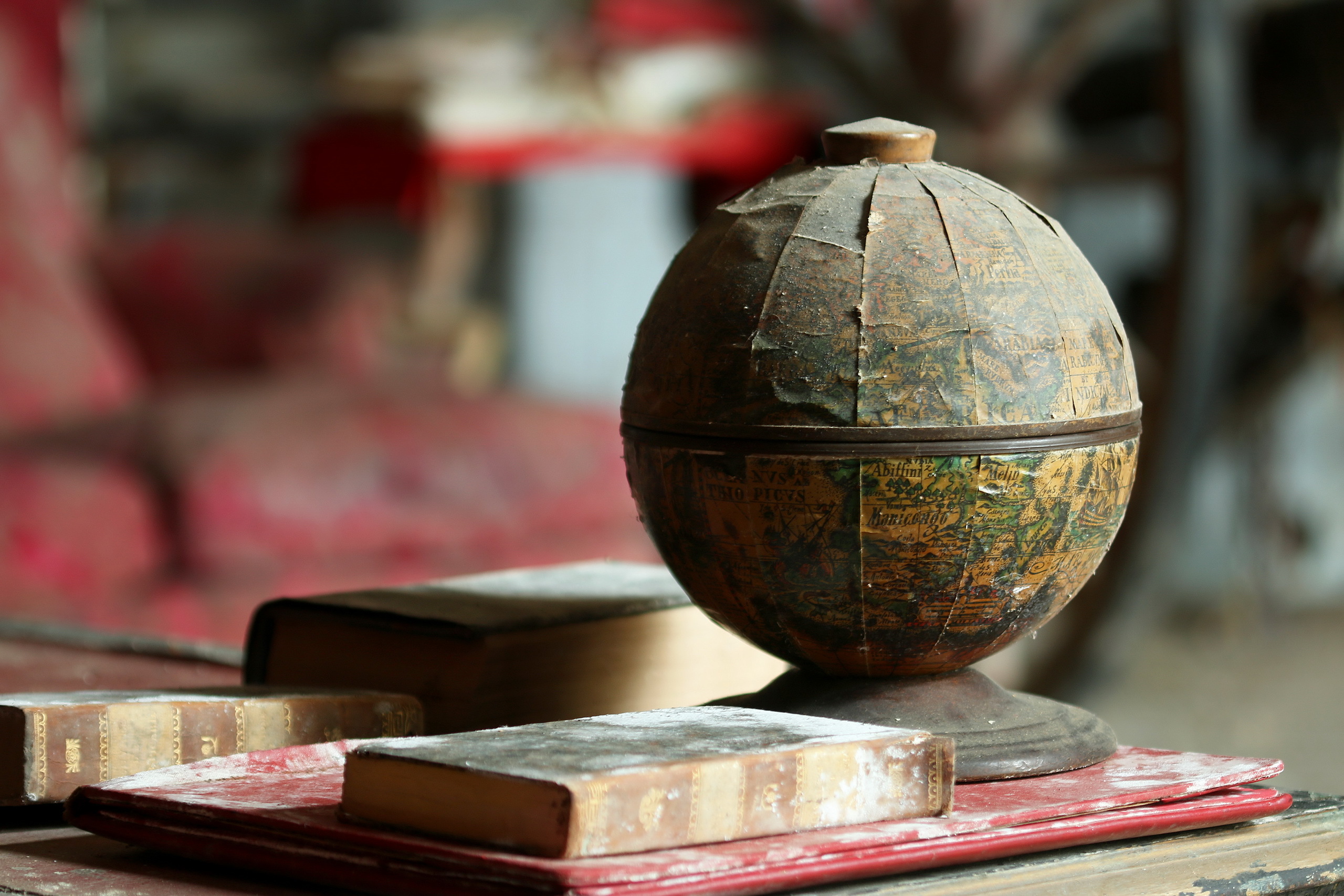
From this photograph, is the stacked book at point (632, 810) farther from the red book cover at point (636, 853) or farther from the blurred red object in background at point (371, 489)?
the blurred red object in background at point (371, 489)

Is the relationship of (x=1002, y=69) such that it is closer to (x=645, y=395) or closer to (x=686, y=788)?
(x=645, y=395)

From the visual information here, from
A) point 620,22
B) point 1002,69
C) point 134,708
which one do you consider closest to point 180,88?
point 620,22

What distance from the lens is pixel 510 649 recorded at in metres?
0.89

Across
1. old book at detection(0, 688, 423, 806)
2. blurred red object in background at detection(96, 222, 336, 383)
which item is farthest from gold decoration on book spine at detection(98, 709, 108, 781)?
blurred red object in background at detection(96, 222, 336, 383)

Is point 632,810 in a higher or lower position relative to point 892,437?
lower

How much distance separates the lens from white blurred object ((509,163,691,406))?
484cm

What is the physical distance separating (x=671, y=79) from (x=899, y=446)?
366cm

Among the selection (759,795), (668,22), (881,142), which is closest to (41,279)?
(881,142)

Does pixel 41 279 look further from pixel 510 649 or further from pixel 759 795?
pixel 759 795

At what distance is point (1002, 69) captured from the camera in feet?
9.30

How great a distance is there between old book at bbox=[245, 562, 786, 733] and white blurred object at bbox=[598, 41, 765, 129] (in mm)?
3244

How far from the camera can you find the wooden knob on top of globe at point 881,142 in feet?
2.74

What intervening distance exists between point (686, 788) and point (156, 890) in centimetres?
21

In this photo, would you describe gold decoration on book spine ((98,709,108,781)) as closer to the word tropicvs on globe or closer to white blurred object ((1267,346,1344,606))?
the word tropicvs on globe
